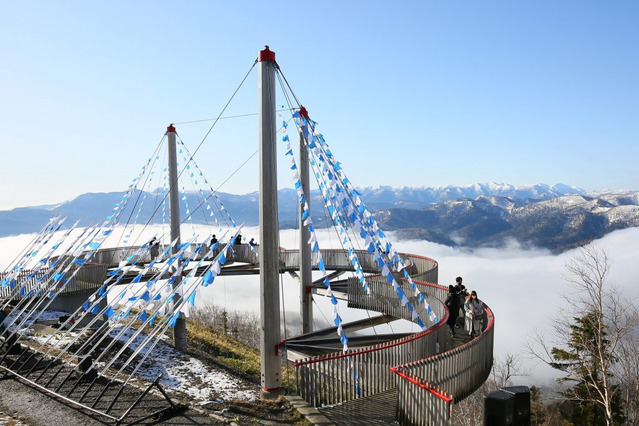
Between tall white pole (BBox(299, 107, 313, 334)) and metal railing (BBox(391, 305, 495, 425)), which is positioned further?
tall white pole (BBox(299, 107, 313, 334))

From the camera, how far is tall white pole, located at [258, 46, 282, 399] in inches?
471

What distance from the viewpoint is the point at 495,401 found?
306 inches

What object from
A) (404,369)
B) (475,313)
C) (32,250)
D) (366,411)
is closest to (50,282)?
(32,250)

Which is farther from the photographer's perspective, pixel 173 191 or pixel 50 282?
pixel 173 191

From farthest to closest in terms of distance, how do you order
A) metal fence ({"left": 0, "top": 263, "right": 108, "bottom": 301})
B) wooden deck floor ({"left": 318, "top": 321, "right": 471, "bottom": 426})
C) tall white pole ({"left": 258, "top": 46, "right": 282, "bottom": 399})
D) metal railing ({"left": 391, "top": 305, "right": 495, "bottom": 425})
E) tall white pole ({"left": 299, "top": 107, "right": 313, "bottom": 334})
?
metal fence ({"left": 0, "top": 263, "right": 108, "bottom": 301})
tall white pole ({"left": 299, "top": 107, "right": 313, "bottom": 334})
tall white pole ({"left": 258, "top": 46, "right": 282, "bottom": 399})
wooden deck floor ({"left": 318, "top": 321, "right": 471, "bottom": 426})
metal railing ({"left": 391, "top": 305, "right": 495, "bottom": 425})

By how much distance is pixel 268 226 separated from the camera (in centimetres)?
1203

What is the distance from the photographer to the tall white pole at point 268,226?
12.0m

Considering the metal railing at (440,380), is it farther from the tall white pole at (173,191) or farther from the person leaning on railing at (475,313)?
the tall white pole at (173,191)

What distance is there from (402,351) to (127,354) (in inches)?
440

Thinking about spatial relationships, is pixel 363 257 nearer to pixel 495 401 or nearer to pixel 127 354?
pixel 127 354

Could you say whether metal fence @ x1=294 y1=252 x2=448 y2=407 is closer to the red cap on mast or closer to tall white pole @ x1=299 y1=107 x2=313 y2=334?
the red cap on mast

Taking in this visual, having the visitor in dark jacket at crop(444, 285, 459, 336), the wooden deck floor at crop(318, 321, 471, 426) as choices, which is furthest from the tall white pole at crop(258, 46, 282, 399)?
the visitor in dark jacket at crop(444, 285, 459, 336)

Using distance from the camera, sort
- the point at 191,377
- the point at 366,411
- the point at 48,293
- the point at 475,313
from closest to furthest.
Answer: the point at 366,411 < the point at 191,377 < the point at 475,313 < the point at 48,293

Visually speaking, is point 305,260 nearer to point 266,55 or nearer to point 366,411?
point 266,55
